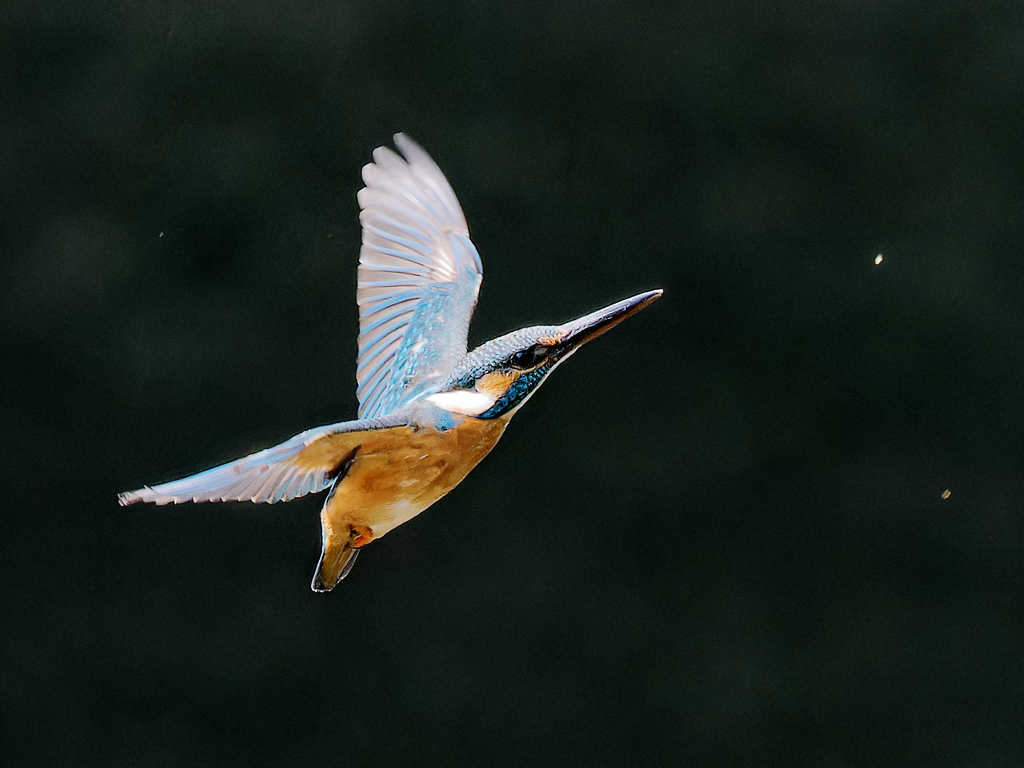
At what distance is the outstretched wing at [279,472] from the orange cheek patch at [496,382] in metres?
0.11

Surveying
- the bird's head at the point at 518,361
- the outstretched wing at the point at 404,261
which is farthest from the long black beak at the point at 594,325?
the outstretched wing at the point at 404,261

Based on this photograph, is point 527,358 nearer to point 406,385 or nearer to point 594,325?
point 594,325

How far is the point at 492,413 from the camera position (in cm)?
Answer: 113

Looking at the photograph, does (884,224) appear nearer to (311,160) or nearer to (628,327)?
(628,327)

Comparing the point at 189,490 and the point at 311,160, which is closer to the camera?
the point at 189,490

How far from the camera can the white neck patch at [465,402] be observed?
3.73ft

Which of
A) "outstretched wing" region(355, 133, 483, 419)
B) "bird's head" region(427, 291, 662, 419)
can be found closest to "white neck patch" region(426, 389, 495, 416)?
"bird's head" region(427, 291, 662, 419)

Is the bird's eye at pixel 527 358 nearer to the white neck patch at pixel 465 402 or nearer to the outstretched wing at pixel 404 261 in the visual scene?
the white neck patch at pixel 465 402

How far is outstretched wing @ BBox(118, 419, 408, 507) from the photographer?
92 centimetres

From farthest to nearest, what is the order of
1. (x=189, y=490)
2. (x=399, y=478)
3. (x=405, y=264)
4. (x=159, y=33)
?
(x=159, y=33) → (x=405, y=264) → (x=399, y=478) → (x=189, y=490)

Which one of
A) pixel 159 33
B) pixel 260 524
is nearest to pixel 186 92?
pixel 159 33

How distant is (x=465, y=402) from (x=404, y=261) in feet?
1.51

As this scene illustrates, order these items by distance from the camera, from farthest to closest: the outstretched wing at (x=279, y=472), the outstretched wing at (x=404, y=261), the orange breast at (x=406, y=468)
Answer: the outstretched wing at (x=404, y=261), the orange breast at (x=406, y=468), the outstretched wing at (x=279, y=472)

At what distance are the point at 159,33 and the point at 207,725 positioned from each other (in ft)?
4.76
